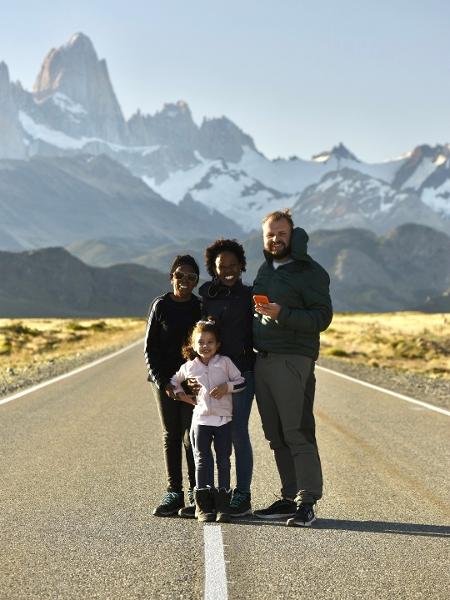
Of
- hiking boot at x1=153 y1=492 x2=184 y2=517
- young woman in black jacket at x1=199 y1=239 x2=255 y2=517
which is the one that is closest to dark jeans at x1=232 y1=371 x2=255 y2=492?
young woman in black jacket at x1=199 y1=239 x2=255 y2=517

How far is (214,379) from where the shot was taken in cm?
721

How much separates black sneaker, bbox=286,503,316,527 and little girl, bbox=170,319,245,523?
0.50 meters

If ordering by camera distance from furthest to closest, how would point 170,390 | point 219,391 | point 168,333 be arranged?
point 168,333
point 170,390
point 219,391

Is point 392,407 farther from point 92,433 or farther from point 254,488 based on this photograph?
point 254,488

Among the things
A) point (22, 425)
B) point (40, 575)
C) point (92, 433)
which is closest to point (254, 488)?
point (40, 575)

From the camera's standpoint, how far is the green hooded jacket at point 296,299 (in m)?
7.18

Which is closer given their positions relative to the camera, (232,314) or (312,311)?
(312,311)

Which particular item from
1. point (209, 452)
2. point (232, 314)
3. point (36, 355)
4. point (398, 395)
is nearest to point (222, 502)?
point (209, 452)

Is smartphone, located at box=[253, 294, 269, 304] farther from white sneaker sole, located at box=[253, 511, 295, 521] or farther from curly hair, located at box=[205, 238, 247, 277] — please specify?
white sneaker sole, located at box=[253, 511, 295, 521]

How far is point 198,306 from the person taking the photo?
302 inches

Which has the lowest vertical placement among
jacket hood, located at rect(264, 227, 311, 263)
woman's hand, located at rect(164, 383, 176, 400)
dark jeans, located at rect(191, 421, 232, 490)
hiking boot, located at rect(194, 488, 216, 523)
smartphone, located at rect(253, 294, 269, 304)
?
hiking boot, located at rect(194, 488, 216, 523)

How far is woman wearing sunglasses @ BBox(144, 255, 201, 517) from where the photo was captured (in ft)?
24.8

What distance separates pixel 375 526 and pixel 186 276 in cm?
240

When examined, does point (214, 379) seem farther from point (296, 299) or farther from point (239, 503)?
point (239, 503)
